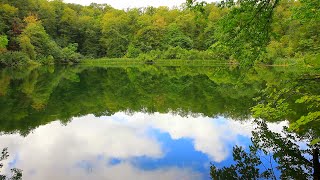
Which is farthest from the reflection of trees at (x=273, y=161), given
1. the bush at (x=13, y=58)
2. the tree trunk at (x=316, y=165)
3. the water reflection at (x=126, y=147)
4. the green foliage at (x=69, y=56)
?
the green foliage at (x=69, y=56)

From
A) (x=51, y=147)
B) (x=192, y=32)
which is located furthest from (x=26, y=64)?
(x=51, y=147)

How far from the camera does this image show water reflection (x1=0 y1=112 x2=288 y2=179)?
6633mm

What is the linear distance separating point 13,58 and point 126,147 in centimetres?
3874

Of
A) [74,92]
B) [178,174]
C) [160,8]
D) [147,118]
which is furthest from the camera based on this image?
[160,8]

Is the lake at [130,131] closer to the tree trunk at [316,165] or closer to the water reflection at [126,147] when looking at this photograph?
the water reflection at [126,147]

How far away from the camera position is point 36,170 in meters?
6.61

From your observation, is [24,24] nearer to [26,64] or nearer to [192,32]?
[26,64]

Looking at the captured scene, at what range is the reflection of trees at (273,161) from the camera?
625 cm

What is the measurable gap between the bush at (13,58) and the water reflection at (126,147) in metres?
33.4

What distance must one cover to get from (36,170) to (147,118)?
240 inches

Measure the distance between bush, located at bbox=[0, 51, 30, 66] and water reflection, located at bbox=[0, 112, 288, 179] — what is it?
110 ft

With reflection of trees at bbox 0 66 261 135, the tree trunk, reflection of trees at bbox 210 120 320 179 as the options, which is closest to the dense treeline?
reflection of trees at bbox 0 66 261 135

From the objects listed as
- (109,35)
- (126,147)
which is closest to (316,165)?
(126,147)

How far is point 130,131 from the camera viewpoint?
33.5 ft
